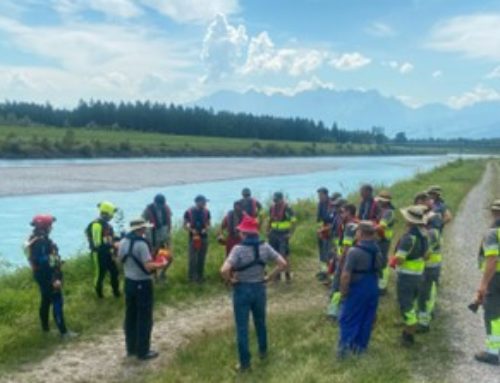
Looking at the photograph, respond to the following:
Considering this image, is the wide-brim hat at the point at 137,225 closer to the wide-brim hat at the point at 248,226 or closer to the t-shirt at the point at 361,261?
the wide-brim hat at the point at 248,226

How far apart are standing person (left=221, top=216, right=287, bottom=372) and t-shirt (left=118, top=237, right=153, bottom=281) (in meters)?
1.54

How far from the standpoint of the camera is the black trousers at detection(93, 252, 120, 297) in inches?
484

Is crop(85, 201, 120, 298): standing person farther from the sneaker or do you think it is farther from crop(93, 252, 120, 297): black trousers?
the sneaker

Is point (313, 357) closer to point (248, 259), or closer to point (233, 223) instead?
point (248, 259)

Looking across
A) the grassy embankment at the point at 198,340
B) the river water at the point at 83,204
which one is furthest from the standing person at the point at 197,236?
the river water at the point at 83,204

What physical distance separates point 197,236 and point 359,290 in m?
6.18

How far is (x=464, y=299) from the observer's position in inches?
490

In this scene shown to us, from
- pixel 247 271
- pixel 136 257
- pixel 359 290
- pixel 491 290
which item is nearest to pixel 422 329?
pixel 491 290

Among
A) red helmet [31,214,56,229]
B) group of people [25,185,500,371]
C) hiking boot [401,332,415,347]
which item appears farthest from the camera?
red helmet [31,214,56,229]

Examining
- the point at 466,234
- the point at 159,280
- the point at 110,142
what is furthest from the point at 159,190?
the point at 110,142

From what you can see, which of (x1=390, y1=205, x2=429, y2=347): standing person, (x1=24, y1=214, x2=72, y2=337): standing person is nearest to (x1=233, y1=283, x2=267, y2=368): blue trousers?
(x1=390, y1=205, x2=429, y2=347): standing person

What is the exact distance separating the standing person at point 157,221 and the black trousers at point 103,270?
4.51ft

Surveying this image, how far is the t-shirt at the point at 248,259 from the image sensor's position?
8383 mm

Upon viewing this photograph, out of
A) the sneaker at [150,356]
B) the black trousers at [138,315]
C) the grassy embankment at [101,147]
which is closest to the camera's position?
the black trousers at [138,315]
